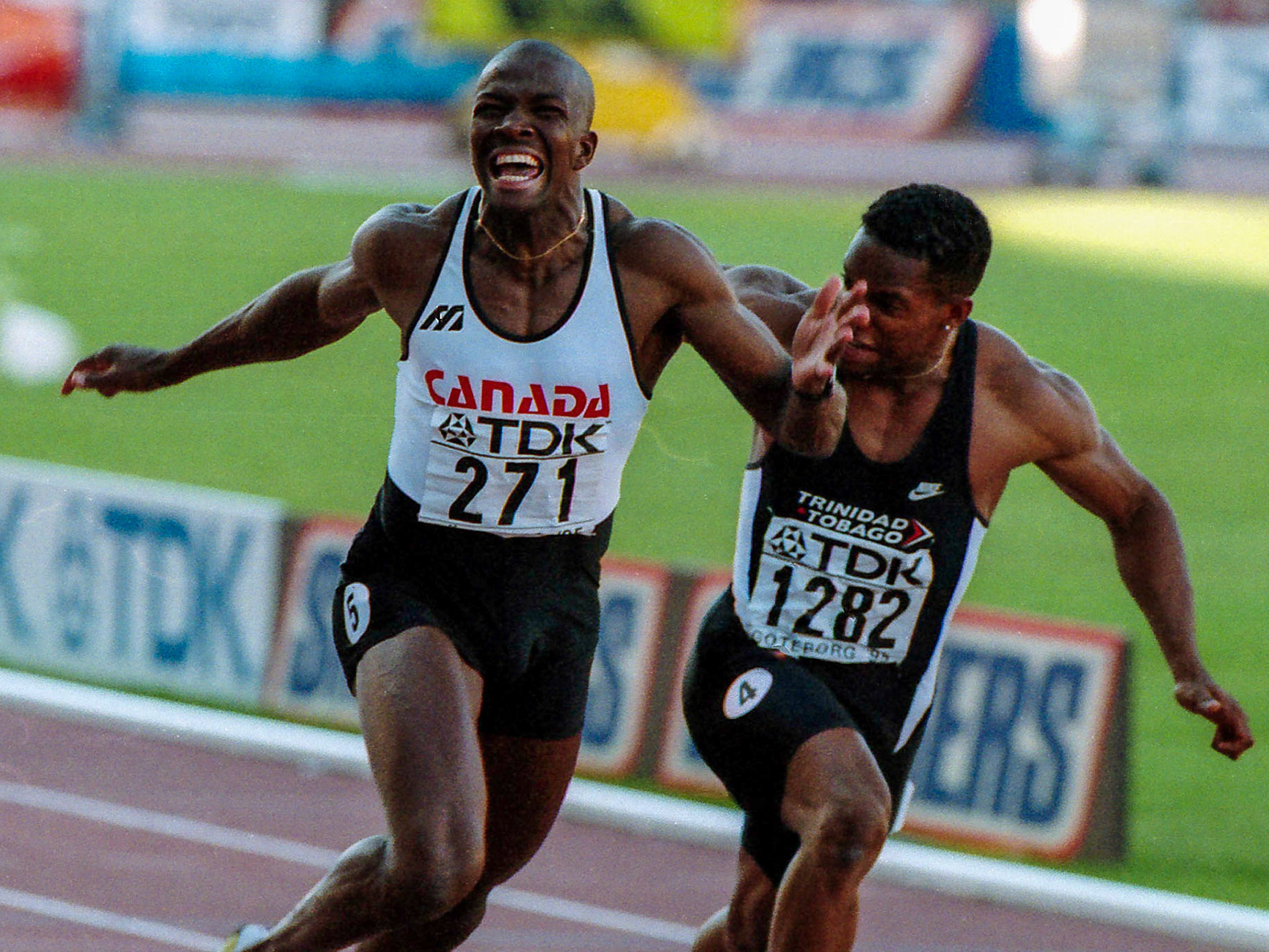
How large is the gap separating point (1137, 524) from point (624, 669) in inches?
114

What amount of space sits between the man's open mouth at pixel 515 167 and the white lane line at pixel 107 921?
100.0 inches

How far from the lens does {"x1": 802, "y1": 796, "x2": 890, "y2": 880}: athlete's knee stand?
3.90 metres

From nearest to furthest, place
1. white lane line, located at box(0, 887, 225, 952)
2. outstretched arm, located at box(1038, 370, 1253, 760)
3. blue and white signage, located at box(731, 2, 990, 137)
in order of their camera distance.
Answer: outstretched arm, located at box(1038, 370, 1253, 760), white lane line, located at box(0, 887, 225, 952), blue and white signage, located at box(731, 2, 990, 137)

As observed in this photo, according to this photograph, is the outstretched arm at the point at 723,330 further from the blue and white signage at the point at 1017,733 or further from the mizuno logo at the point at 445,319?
the blue and white signage at the point at 1017,733

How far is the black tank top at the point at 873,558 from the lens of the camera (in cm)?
424

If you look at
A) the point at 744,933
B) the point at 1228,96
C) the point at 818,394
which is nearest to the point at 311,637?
the point at 744,933

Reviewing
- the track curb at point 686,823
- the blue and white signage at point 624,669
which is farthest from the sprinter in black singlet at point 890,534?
the blue and white signage at point 624,669

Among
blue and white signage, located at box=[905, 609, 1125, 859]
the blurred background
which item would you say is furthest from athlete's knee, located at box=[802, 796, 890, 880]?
the blurred background

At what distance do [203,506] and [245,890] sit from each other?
2303 millimetres

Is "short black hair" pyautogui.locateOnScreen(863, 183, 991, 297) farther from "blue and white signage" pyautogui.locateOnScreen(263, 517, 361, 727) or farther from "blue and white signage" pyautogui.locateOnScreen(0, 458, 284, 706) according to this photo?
"blue and white signage" pyautogui.locateOnScreen(0, 458, 284, 706)

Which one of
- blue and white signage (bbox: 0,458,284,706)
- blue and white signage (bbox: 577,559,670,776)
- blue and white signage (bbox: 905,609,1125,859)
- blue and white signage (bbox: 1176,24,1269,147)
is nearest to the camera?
blue and white signage (bbox: 905,609,1125,859)

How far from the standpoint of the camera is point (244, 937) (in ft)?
13.5

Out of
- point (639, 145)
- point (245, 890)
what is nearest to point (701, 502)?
point (245, 890)

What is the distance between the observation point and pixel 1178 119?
109 ft
